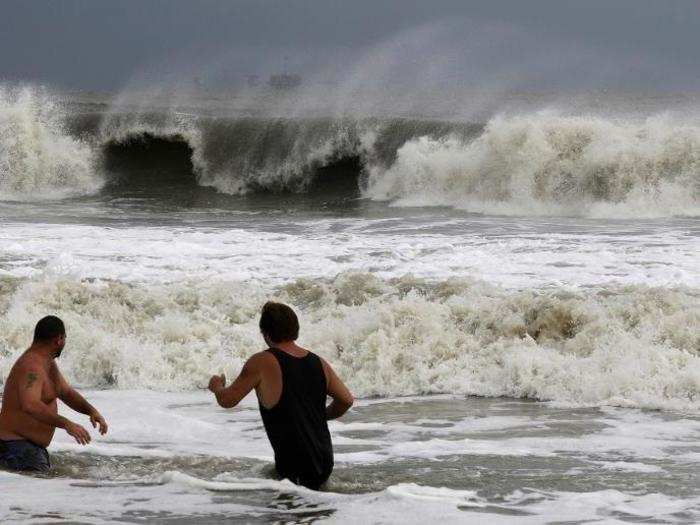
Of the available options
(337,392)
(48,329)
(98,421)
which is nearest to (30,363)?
(48,329)

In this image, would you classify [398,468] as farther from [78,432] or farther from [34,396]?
[34,396]

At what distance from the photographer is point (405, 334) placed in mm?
10781

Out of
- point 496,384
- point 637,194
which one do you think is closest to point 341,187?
point 637,194

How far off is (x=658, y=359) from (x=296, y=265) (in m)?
6.10

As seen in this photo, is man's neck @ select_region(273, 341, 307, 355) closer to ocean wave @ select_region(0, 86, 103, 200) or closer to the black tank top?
the black tank top

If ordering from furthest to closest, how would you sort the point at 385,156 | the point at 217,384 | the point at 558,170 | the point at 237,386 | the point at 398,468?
the point at 385,156 → the point at 558,170 → the point at 398,468 → the point at 237,386 → the point at 217,384

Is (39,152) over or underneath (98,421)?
over

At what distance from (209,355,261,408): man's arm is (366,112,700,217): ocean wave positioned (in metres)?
18.5

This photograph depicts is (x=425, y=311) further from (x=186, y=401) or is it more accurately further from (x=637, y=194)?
(x=637, y=194)

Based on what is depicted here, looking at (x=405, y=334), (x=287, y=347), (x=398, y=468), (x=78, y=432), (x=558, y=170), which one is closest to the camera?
(x=287, y=347)

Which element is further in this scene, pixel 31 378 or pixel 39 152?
pixel 39 152

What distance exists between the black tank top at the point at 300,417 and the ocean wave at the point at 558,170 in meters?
18.3

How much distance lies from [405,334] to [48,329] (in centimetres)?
530

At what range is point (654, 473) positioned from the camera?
6309 mm
